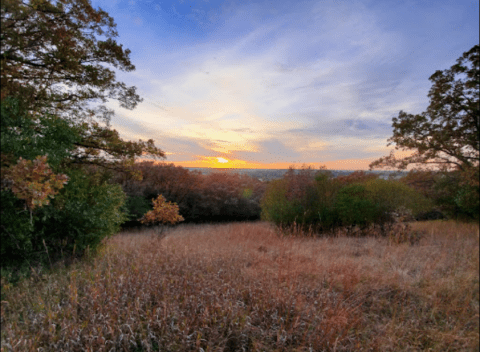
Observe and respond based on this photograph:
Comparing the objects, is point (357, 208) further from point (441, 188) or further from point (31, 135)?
point (31, 135)

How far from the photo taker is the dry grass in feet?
9.27

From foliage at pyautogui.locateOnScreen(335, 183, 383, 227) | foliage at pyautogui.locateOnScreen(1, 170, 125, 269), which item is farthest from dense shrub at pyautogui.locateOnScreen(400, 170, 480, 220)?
foliage at pyautogui.locateOnScreen(1, 170, 125, 269)

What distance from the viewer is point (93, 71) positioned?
6.62m

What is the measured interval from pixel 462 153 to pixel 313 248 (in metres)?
5.69

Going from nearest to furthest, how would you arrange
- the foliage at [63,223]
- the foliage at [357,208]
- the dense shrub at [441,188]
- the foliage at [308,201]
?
the dense shrub at [441,188]
the foliage at [63,223]
the foliage at [357,208]
the foliage at [308,201]

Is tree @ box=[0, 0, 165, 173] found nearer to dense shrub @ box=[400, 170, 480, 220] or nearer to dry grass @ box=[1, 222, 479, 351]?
dry grass @ box=[1, 222, 479, 351]

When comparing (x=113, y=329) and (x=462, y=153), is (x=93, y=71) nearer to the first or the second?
(x=113, y=329)

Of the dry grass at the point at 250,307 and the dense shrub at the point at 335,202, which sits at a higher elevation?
the dense shrub at the point at 335,202

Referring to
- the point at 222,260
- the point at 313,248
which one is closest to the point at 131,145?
the point at 222,260

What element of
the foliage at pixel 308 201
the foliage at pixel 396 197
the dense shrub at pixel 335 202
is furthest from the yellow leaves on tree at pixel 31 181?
the foliage at pixel 396 197

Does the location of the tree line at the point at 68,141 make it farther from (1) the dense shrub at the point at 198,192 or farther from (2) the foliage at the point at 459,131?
(1) the dense shrub at the point at 198,192

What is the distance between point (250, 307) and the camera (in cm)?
345

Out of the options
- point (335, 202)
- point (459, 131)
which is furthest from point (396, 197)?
point (459, 131)

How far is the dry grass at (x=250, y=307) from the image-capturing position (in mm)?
2824
